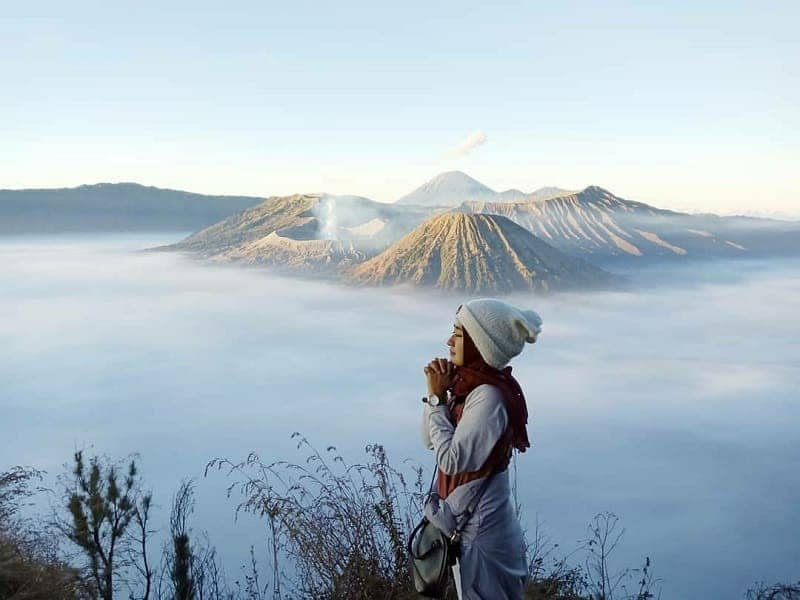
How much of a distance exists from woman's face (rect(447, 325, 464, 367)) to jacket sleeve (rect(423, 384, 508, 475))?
0.14 meters

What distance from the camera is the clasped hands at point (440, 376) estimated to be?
2.24 m

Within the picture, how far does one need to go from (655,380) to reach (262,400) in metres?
61.5

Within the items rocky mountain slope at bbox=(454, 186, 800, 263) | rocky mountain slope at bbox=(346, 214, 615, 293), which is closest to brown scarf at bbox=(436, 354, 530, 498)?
rocky mountain slope at bbox=(346, 214, 615, 293)

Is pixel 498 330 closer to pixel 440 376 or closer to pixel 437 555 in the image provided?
pixel 440 376

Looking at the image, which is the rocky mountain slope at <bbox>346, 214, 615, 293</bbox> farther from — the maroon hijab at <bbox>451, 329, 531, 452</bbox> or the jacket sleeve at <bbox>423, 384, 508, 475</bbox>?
the jacket sleeve at <bbox>423, 384, 508, 475</bbox>

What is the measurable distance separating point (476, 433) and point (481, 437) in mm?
20

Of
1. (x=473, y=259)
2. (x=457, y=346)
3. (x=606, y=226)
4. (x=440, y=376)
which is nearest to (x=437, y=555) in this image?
(x=440, y=376)

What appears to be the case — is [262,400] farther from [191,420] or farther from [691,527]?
[691,527]

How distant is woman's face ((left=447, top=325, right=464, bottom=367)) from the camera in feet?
7.38

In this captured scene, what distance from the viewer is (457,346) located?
7.41ft

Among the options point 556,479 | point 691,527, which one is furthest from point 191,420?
point 691,527

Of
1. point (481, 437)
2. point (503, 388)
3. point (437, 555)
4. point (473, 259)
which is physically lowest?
point (437, 555)

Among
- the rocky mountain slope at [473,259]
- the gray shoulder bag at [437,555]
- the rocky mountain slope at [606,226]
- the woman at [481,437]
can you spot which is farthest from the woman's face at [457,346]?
the rocky mountain slope at [606,226]

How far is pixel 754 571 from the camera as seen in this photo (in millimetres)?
44219
